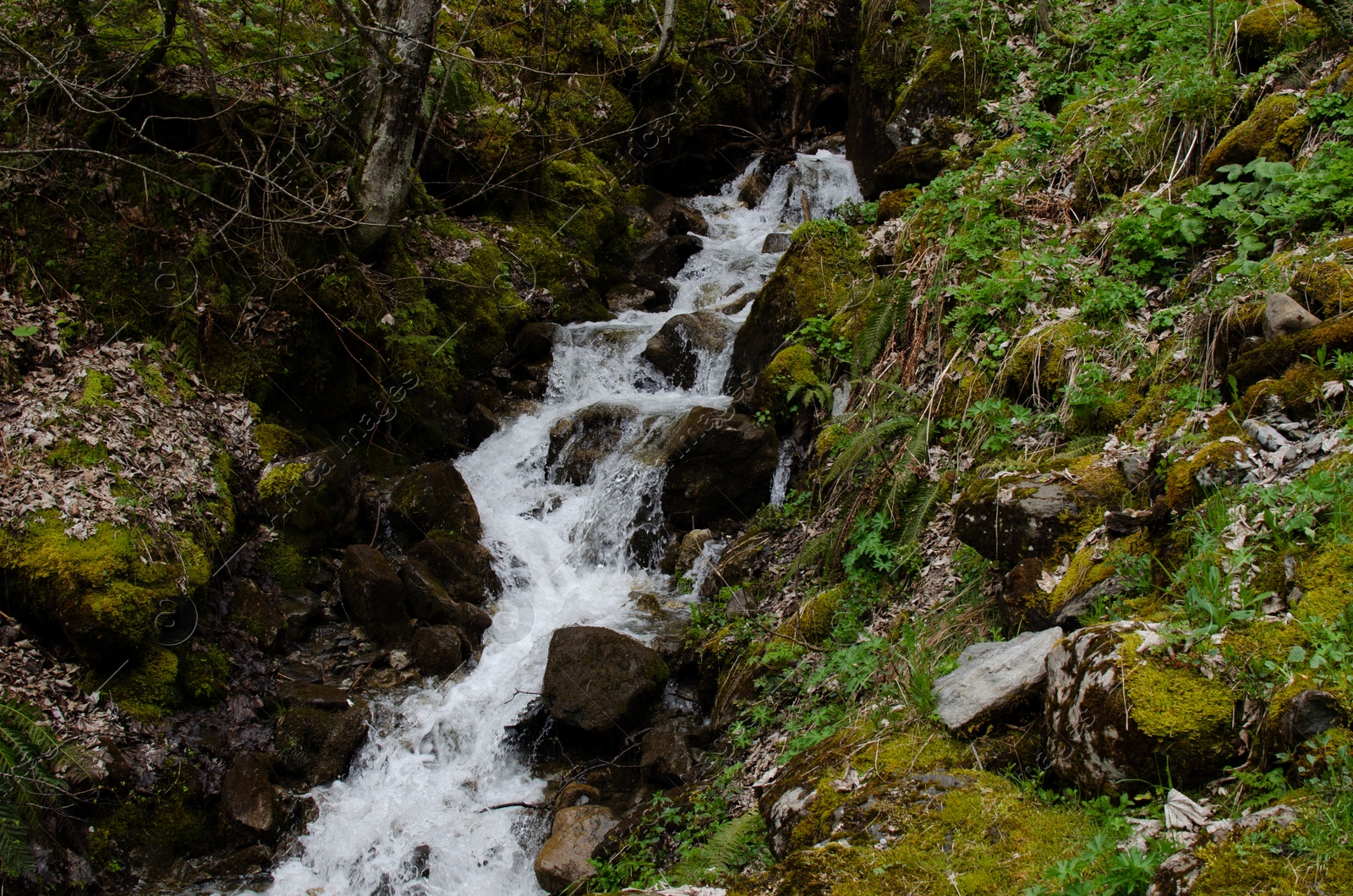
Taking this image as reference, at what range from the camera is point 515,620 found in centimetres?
782

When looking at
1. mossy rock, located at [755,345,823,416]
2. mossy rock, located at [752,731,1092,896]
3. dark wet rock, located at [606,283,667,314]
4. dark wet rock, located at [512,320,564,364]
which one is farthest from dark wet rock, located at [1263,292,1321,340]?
dark wet rock, located at [606,283,667,314]

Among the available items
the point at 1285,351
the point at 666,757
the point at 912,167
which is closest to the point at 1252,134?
the point at 1285,351

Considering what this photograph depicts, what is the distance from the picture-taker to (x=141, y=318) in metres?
7.25

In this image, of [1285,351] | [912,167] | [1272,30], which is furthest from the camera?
[912,167]

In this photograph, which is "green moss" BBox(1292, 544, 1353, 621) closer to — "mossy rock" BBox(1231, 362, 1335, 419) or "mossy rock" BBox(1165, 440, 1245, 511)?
"mossy rock" BBox(1165, 440, 1245, 511)

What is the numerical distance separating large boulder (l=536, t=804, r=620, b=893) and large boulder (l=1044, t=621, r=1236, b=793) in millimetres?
3251

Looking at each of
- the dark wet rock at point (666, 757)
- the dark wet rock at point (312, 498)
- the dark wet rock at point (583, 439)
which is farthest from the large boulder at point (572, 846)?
the dark wet rock at point (583, 439)

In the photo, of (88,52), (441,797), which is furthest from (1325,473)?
(88,52)

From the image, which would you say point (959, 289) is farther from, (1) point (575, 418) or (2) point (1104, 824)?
(1) point (575, 418)

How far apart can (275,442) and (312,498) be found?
72 cm

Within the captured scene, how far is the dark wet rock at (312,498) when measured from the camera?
24.3 feet

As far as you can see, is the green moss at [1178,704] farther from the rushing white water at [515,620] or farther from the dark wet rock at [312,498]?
the dark wet rock at [312,498]

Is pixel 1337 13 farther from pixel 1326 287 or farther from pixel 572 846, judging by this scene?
pixel 572 846

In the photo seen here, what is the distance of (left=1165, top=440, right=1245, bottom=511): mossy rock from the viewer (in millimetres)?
3184
